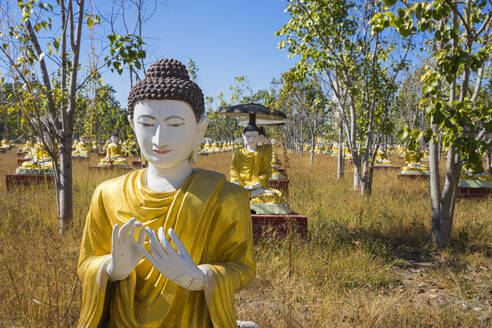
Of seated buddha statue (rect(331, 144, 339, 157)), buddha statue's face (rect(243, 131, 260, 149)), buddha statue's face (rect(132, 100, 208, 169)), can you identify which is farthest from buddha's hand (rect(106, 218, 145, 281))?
seated buddha statue (rect(331, 144, 339, 157))

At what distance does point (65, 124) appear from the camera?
394cm

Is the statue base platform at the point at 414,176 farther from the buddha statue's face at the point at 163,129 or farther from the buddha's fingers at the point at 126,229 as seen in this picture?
the buddha's fingers at the point at 126,229

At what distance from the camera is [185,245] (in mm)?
1487

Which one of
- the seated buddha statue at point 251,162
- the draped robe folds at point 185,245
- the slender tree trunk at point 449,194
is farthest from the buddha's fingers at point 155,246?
the seated buddha statue at point 251,162

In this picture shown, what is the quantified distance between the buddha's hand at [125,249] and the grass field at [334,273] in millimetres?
990

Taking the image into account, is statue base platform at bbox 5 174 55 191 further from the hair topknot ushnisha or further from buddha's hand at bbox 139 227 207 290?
buddha's hand at bbox 139 227 207 290

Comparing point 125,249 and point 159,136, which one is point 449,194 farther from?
point 125,249

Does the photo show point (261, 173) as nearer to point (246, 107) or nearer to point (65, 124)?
point (246, 107)

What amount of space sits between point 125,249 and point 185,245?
0.81ft

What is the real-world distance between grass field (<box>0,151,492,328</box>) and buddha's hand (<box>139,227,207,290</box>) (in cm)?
121

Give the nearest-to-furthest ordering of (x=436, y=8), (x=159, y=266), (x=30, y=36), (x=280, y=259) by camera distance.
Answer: (x=159, y=266)
(x=436, y=8)
(x=30, y=36)
(x=280, y=259)

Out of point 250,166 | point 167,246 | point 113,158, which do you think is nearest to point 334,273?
point 250,166

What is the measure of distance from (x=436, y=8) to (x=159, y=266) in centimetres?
283

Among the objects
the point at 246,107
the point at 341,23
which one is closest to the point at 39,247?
the point at 246,107
